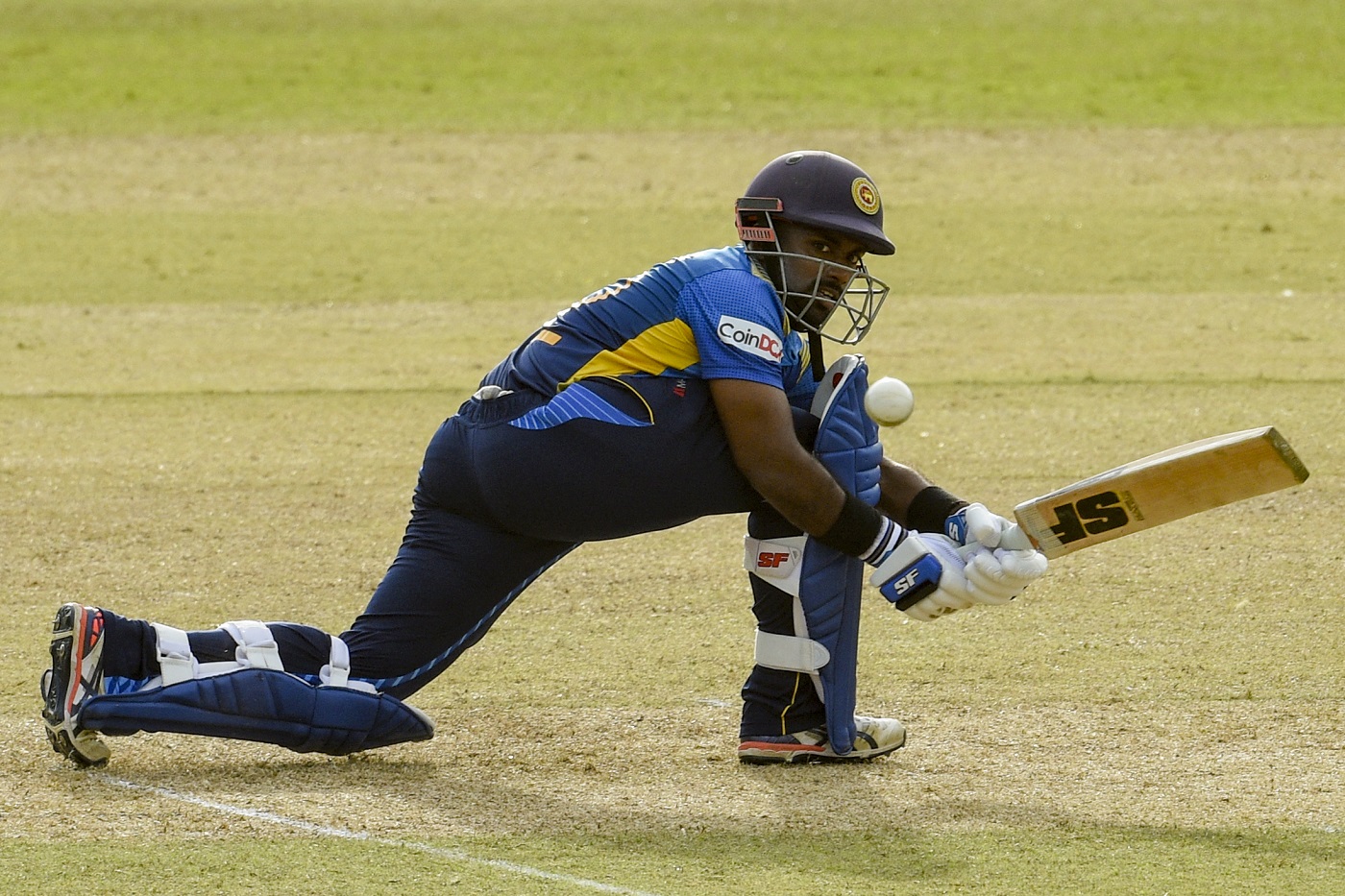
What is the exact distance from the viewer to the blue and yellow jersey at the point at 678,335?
4.54m

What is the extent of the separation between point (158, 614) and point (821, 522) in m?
2.52

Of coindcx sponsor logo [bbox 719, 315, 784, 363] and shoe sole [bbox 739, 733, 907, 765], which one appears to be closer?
coindcx sponsor logo [bbox 719, 315, 784, 363]

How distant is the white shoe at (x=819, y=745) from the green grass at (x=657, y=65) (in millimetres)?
14515

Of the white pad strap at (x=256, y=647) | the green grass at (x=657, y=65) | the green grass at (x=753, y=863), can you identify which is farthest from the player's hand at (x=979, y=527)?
the green grass at (x=657, y=65)

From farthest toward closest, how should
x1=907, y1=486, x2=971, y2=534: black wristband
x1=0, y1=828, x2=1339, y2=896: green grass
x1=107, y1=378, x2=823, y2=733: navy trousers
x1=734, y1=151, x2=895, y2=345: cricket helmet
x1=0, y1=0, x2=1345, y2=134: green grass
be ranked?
1. x1=0, y1=0, x2=1345, y2=134: green grass
2. x1=907, y1=486, x2=971, y2=534: black wristband
3. x1=734, y1=151, x2=895, y2=345: cricket helmet
4. x1=107, y1=378, x2=823, y2=733: navy trousers
5. x1=0, y1=828, x2=1339, y2=896: green grass

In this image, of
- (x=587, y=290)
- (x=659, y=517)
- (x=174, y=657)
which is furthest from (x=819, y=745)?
(x=587, y=290)

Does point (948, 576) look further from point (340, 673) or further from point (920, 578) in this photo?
point (340, 673)

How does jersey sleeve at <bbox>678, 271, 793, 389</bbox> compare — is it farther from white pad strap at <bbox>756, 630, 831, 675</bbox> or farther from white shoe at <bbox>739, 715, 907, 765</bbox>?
white shoe at <bbox>739, 715, 907, 765</bbox>

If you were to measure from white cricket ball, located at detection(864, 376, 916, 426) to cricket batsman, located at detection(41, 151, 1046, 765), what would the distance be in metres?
0.04

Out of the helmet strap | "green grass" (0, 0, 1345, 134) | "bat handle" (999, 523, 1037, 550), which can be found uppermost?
"green grass" (0, 0, 1345, 134)

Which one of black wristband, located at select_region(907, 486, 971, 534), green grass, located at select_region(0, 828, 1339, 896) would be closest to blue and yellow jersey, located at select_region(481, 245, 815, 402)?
black wristband, located at select_region(907, 486, 971, 534)

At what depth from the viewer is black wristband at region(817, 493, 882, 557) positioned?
4527 millimetres

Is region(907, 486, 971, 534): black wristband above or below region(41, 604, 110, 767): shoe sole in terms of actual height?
above

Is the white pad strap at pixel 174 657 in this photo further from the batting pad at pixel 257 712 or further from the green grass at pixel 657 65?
the green grass at pixel 657 65
